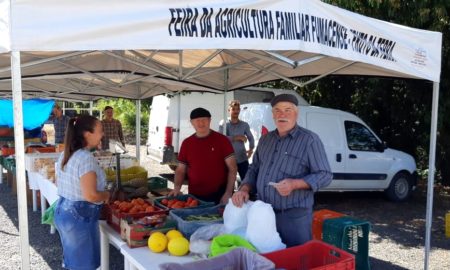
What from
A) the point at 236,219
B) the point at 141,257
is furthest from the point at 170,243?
the point at 236,219

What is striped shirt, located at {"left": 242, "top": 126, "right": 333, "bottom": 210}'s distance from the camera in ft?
9.16

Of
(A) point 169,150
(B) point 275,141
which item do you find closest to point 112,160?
(B) point 275,141

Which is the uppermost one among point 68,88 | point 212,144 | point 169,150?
point 68,88

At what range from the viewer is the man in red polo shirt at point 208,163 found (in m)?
4.05

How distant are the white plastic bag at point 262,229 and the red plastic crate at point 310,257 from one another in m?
0.12

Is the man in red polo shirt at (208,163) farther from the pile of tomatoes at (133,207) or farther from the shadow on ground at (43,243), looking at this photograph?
the shadow on ground at (43,243)

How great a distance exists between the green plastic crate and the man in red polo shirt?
115cm

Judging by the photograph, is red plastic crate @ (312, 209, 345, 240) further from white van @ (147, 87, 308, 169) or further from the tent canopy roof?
white van @ (147, 87, 308, 169)

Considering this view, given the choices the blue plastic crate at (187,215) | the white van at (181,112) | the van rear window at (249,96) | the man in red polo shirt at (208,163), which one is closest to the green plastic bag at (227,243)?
the blue plastic crate at (187,215)

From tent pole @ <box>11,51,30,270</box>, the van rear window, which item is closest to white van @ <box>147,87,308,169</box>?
the van rear window

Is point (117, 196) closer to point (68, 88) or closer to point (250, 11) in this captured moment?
point (250, 11)

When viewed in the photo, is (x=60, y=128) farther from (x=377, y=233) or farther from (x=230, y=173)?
(x=377, y=233)

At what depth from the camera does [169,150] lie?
9594 mm

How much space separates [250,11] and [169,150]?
7120mm
